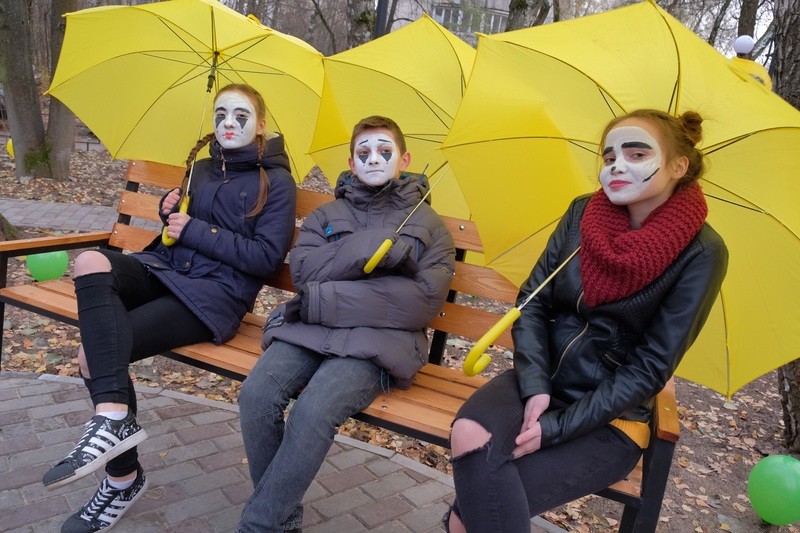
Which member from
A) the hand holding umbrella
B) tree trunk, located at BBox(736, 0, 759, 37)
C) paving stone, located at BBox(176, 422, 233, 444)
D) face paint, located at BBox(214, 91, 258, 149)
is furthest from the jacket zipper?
tree trunk, located at BBox(736, 0, 759, 37)

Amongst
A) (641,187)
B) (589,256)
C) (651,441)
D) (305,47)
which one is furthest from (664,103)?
(305,47)

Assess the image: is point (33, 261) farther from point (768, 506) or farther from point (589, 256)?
point (768, 506)

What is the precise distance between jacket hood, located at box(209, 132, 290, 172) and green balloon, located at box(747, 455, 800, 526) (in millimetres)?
2906

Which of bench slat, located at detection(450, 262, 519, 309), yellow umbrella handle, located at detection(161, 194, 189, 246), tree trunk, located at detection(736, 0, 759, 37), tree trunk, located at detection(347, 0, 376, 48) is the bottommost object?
bench slat, located at detection(450, 262, 519, 309)

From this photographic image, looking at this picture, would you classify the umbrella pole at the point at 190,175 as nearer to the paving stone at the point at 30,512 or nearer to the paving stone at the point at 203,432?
the paving stone at the point at 203,432

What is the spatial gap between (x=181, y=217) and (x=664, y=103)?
7.17 ft

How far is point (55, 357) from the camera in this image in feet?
14.6

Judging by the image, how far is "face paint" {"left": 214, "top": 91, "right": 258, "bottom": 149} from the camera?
125 inches

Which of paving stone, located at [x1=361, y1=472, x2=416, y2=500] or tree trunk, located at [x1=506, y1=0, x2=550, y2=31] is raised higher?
tree trunk, located at [x1=506, y1=0, x2=550, y2=31]

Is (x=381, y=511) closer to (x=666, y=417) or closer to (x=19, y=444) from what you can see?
(x=666, y=417)

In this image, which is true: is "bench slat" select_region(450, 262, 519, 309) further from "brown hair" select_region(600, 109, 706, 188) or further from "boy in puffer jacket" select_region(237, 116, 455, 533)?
"brown hair" select_region(600, 109, 706, 188)

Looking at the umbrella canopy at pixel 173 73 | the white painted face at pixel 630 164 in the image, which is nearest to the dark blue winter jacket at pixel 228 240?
the umbrella canopy at pixel 173 73

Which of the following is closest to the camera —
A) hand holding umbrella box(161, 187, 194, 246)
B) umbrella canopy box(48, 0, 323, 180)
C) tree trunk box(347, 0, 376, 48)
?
hand holding umbrella box(161, 187, 194, 246)

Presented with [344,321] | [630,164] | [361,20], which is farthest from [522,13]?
[344,321]
